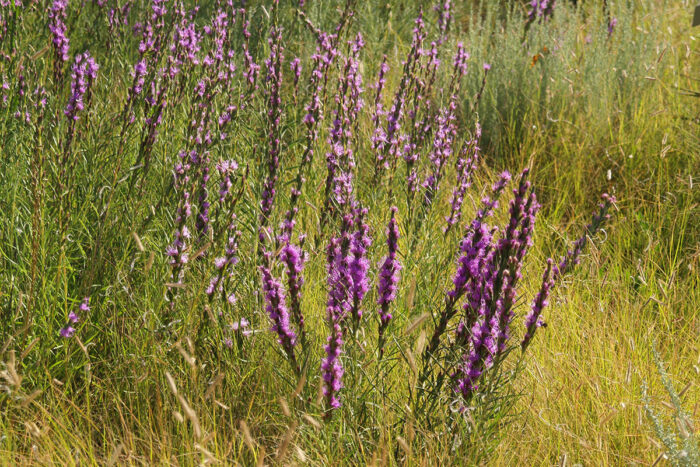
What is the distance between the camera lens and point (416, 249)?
2846 mm

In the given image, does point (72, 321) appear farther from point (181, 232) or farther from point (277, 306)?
point (277, 306)

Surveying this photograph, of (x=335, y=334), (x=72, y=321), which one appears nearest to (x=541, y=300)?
(x=335, y=334)

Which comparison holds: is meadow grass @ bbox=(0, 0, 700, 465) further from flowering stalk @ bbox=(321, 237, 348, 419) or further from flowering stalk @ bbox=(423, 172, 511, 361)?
flowering stalk @ bbox=(423, 172, 511, 361)

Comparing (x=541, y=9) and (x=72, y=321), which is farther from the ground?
(x=541, y=9)

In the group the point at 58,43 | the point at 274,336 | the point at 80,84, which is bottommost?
the point at 274,336

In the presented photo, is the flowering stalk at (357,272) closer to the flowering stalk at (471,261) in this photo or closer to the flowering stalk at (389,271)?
the flowering stalk at (389,271)

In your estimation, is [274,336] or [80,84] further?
[80,84]

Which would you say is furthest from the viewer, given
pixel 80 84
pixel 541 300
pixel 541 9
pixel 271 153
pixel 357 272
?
pixel 541 9

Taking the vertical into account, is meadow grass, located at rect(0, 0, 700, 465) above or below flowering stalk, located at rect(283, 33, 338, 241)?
below

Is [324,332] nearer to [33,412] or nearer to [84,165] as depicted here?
[33,412]

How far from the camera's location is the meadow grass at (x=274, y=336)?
2057mm

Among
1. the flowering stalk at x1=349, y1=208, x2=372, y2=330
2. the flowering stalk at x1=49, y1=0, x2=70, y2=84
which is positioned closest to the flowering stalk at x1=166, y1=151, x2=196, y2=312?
the flowering stalk at x1=349, y1=208, x2=372, y2=330

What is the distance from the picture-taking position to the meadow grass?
206cm

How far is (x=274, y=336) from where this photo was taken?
2.41 meters
